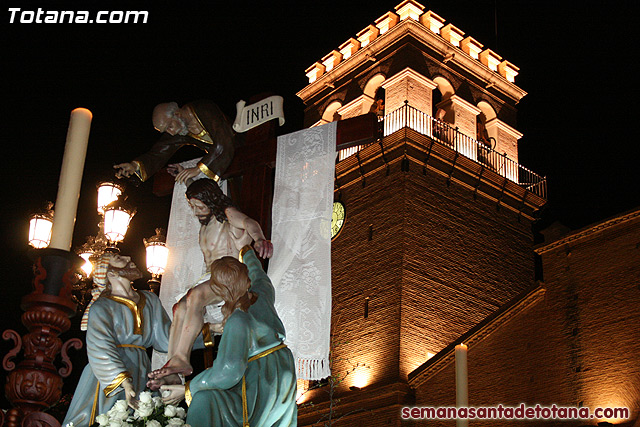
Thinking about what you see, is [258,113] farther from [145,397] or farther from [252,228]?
[145,397]

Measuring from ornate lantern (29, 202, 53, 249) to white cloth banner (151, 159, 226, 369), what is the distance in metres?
1.82

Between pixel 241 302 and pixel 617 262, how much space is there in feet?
55.5

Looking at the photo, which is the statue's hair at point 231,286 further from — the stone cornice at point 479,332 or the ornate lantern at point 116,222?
the stone cornice at point 479,332

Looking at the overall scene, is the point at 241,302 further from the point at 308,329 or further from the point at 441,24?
the point at 441,24

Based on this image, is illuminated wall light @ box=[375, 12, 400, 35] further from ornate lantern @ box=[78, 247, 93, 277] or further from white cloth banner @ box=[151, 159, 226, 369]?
white cloth banner @ box=[151, 159, 226, 369]

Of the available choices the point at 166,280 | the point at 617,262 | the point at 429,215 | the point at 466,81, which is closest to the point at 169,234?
the point at 166,280

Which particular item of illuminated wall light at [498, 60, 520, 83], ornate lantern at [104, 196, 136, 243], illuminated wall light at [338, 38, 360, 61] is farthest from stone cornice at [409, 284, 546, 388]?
ornate lantern at [104, 196, 136, 243]

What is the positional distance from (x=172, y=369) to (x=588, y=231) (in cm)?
1756

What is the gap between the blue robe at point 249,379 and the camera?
17.6 ft

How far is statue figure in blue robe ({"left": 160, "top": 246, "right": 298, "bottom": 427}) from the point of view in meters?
5.40

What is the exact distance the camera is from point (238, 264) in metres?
6.04

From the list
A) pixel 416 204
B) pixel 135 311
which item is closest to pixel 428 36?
pixel 416 204

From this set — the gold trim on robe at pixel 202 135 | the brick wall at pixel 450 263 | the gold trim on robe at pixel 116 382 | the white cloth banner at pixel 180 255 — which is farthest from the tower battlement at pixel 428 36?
the gold trim on robe at pixel 116 382

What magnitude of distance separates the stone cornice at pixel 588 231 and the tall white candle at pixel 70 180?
18385mm
